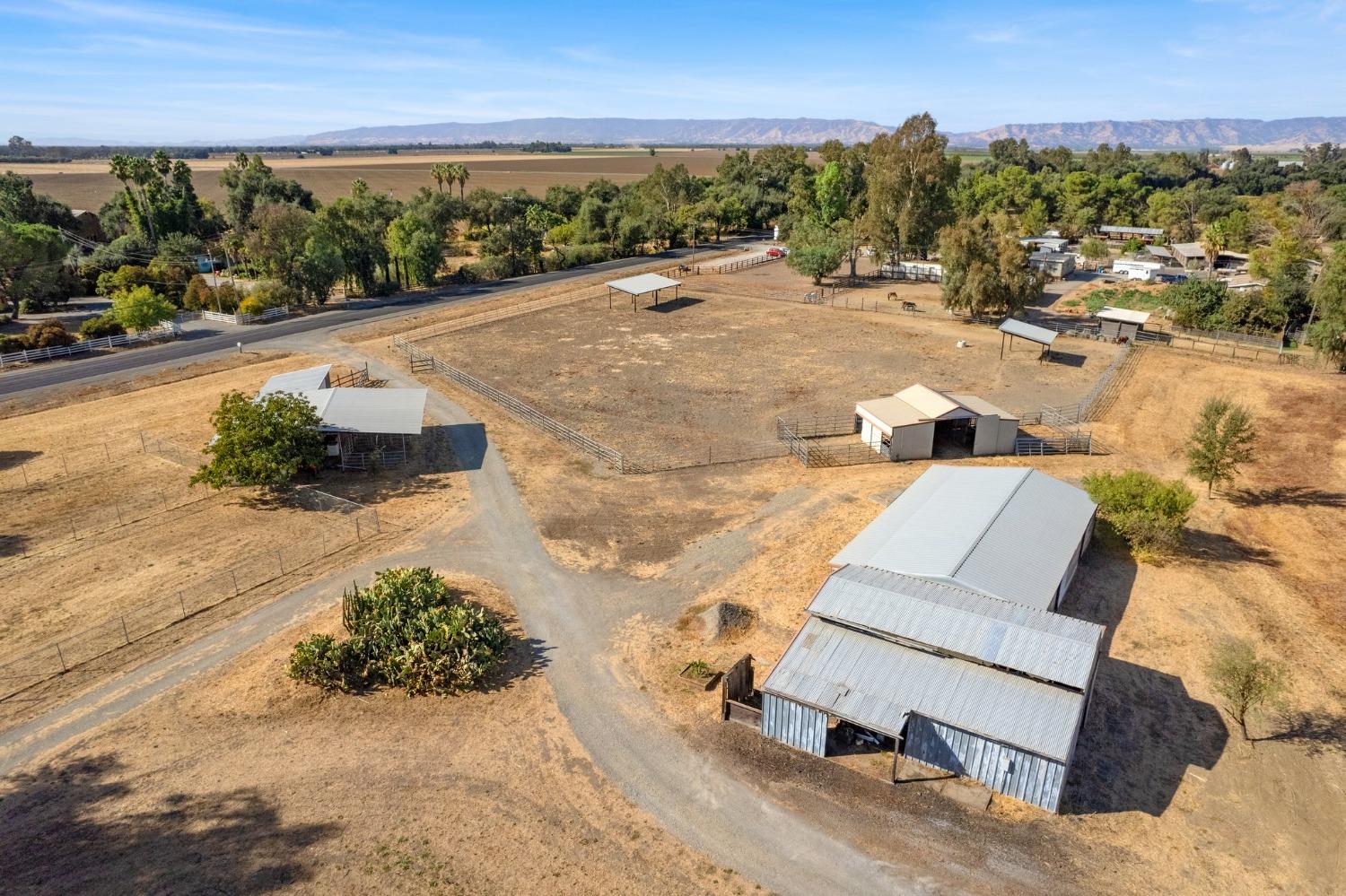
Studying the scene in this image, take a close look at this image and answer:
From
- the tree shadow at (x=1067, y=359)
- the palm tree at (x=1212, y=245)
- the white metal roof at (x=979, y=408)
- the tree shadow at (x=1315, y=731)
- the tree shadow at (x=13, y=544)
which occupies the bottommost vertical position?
the tree shadow at (x=1315, y=731)

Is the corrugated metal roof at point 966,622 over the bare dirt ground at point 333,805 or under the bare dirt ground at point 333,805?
over

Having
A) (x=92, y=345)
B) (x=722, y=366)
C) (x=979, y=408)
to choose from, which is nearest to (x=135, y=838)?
(x=979, y=408)

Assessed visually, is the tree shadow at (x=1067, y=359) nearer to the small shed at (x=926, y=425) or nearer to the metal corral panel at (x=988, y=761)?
the small shed at (x=926, y=425)

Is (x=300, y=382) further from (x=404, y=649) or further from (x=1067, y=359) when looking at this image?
(x=1067, y=359)

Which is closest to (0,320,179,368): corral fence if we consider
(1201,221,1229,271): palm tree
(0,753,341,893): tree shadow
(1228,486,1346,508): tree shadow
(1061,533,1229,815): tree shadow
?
(0,753,341,893): tree shadow

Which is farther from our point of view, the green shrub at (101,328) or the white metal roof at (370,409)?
the green shrub at (101,328)

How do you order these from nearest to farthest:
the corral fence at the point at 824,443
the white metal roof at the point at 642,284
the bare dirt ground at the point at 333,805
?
1. the bare dirt ground at the point at 333,805
2. the corral fence at the point at 824,443
3. the white metal roof at the point at 642,284

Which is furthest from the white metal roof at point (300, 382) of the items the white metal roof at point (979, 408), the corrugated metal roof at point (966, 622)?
the white metal roof at point (979, 408)

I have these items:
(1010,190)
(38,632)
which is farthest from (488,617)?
(1010,190)
